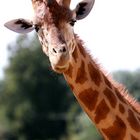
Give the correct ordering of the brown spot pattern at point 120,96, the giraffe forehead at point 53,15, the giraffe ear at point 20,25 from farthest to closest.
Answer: the brown spot pattern at point 120,96 < the giraffe ear at point 20,25 < the giraffe forehead at point 53,15

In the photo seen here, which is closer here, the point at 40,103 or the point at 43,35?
the point at 43,35

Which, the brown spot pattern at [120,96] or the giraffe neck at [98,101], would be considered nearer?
the giraffe neck at [98,101]

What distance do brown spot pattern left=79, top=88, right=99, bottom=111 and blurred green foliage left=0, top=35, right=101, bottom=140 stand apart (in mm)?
41039

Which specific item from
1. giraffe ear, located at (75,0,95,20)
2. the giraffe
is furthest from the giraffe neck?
giraffe ear, located at (75,0,95,20)

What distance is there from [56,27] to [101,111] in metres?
0.76

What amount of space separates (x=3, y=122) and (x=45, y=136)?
11.7 ft

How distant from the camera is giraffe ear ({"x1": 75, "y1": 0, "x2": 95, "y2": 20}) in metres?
5.99

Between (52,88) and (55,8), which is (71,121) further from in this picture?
(55,8)

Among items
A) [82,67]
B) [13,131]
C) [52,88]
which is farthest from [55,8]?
[52,88]

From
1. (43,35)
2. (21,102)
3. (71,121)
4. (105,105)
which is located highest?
(43,35)

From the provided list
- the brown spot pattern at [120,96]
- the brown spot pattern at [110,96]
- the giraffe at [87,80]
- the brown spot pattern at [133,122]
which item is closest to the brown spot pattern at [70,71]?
the giraffe at [87,80]

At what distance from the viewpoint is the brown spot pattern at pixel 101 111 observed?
6.03 metres

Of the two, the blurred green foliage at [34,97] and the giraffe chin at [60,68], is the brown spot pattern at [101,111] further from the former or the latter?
the blurred green foliage at [34,97]

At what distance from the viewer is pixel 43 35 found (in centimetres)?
571
